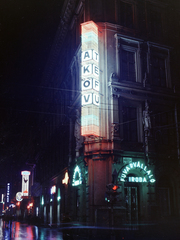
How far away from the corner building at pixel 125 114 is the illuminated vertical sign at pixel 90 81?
9cm

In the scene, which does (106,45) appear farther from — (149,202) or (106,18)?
(149,202)

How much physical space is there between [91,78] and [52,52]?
18.7m

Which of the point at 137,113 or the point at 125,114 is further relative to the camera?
the point at 137,113

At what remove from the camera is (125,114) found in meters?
25.6

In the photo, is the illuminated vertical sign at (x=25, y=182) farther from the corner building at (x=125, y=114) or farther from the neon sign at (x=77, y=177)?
the neon sign at (x=77, y=177)

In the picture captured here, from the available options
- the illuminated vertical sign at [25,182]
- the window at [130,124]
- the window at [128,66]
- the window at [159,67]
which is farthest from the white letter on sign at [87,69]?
the illuminated vertical sign at [25,182]

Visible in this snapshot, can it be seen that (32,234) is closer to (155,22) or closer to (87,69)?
(87,69)

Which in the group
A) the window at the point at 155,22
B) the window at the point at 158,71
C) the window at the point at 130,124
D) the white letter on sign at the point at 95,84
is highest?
the window at the point at 155,22

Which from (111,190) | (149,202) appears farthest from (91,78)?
(149,202)

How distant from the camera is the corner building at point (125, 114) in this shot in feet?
77.4

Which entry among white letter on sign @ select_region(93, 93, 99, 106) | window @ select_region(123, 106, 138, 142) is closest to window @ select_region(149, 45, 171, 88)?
window @ select_region(123, 106, 138, 142)

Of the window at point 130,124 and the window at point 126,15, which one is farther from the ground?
the window at point 126,15

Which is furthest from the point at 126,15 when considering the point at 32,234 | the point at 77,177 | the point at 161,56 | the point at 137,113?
the point at 32,234

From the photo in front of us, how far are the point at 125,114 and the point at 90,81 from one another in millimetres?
4566
